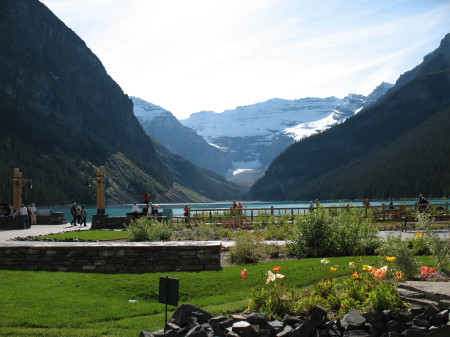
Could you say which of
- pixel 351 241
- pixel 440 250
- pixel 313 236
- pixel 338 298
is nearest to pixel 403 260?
pixel 440 250

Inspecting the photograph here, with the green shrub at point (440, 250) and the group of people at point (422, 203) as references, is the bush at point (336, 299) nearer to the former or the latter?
the green shrub at point (440, 250)

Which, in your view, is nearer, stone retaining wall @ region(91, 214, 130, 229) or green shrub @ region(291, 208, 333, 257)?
green shrub @ region(291, 208, 333, 257)

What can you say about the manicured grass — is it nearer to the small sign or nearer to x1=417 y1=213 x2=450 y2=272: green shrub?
x1=417 y1=213 x2=450 y2=272: green shrub

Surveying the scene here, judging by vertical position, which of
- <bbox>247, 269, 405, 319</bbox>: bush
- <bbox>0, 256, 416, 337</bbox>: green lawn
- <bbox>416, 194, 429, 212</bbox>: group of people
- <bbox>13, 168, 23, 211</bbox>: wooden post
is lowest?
<bbox>0, 256, 416, 337</bbox>: green lawn

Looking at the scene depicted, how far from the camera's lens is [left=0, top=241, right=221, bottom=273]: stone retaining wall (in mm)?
13766

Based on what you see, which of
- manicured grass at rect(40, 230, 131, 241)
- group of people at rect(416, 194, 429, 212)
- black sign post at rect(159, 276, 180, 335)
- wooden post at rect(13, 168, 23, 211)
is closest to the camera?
black sign post at rect(159, 276, 180, 335)

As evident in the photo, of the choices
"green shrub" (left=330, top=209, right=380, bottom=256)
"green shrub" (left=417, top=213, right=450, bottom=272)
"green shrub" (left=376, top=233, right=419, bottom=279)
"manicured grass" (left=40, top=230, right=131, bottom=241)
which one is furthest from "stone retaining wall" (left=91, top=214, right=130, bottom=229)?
"green shrub" (left=376, top=233, right=419, bottom=279)

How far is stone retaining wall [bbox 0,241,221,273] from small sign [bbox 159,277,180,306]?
5352 mm

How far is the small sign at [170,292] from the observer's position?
8.27m

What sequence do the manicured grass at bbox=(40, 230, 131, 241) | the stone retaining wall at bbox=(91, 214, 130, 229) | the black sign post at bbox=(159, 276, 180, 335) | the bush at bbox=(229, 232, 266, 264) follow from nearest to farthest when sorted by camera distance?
the black sign post at bbox=(159, 276, 180, 335), the bush at bbox=(229, 232, 266, 264), the manicured grass at bbox=(40, 230, 131, 241), the stone retaining wall at bbox=(91, 214, 130, 229)

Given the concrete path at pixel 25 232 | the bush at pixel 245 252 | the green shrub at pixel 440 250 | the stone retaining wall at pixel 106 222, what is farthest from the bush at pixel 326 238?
the stone retaining wall at pixel 106 222

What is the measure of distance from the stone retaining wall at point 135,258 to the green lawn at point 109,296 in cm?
59

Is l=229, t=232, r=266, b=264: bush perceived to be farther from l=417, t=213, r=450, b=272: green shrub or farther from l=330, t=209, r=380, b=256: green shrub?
l=417, t=213, r=450, b=272: green shrub

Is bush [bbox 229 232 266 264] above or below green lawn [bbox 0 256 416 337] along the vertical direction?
above
